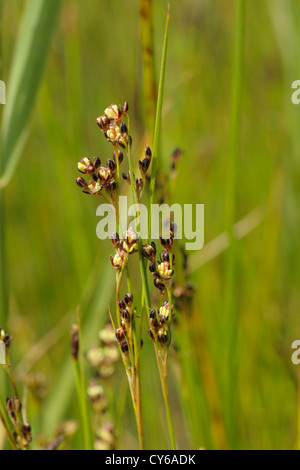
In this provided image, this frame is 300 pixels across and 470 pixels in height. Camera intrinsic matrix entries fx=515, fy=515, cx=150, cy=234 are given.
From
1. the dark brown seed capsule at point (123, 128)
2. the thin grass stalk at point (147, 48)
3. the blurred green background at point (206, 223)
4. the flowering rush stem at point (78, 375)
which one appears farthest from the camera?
the blurred green background at point (206, 223)

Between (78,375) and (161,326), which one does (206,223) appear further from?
(161,326)

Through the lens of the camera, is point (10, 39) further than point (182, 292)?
Yes

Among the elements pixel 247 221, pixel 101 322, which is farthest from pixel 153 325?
pixel 247 221

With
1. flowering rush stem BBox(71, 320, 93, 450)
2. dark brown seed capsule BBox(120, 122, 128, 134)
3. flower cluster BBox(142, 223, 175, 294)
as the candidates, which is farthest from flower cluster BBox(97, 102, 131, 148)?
flowering rush stem BBox(71, 320, 93, 450)

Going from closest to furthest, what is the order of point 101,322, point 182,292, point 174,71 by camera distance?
point 182,292 < point 101,322 < point 174,71

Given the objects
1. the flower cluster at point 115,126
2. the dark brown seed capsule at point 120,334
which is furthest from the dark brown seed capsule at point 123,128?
the dark brown seed capsule at point 120,334

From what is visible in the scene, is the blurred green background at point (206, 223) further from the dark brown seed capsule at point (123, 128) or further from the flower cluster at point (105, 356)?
the dark brown seed capsule at point (123, 128)

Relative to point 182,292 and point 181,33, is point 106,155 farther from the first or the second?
point 182,292
